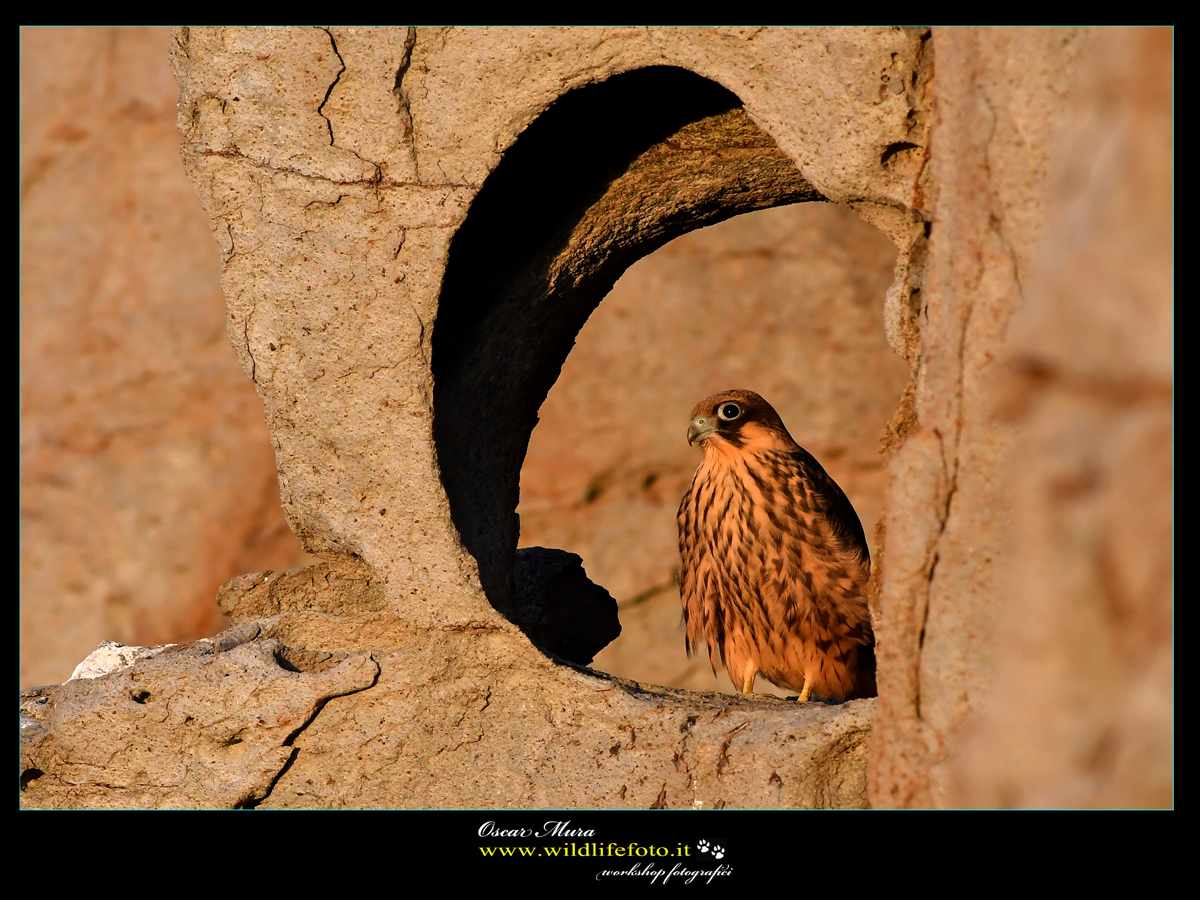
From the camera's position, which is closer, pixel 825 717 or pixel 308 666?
pixel 825 717

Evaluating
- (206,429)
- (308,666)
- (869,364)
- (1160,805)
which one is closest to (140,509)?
(206,429)

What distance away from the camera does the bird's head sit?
4.42 meters

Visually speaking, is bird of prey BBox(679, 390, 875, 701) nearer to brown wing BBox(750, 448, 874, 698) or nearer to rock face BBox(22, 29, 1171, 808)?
brown wing BBox(750, 448, 874, 698)

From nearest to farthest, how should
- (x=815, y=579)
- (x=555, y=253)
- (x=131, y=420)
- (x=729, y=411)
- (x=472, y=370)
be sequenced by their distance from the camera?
(x=472, y=370), (x=555, y=253), (x=815, y=579), (x=729, y=411), (x=131, y=420)

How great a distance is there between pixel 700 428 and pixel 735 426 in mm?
121

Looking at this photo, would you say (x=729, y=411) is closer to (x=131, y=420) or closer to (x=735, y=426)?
(x=735, y=426)

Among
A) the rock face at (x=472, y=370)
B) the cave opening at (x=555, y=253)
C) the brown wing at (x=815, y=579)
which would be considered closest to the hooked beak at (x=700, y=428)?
the brown wing at (x=815, y=579)

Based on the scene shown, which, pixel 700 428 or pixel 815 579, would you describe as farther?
pixel 700 428

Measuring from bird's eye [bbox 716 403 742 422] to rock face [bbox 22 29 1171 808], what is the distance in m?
0.82

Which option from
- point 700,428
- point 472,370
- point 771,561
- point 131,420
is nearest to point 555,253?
point 472,370

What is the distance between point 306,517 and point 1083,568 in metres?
2.42

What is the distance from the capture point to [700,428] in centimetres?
445

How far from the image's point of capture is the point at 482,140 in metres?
3.05
